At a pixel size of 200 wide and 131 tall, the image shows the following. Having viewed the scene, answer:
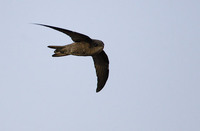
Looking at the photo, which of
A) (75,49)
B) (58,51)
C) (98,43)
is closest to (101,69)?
(98,43)

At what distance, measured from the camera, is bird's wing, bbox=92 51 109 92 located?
512 inches

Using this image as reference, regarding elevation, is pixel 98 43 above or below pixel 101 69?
above

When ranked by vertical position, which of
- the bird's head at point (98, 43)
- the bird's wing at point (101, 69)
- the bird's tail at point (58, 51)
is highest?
the bird's head at point (98, 43)

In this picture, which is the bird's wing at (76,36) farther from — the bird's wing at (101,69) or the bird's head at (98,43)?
the bird's wing at (101,69)

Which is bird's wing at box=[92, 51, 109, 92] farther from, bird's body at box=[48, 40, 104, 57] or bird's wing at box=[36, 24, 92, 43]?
bird's wing at box=[36, 24, 92, 43]

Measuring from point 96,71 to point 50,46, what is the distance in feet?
9.07

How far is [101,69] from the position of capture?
13.2 m

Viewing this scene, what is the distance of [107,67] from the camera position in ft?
43.1

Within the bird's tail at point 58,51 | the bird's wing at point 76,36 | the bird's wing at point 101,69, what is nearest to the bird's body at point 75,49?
the bird's tail at point 58,51

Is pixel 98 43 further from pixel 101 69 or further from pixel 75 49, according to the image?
pixel 101 69

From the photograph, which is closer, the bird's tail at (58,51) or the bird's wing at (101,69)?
the bird's tail at (58,51)

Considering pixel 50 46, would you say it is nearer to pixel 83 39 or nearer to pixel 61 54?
pixel 61 54

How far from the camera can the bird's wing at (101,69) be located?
13008 millimetres

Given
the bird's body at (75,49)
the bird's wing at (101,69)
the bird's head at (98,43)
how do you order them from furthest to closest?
the bird's wing at (101,69) → the bird's head at (98,43) → the bird's body at (75,49)
